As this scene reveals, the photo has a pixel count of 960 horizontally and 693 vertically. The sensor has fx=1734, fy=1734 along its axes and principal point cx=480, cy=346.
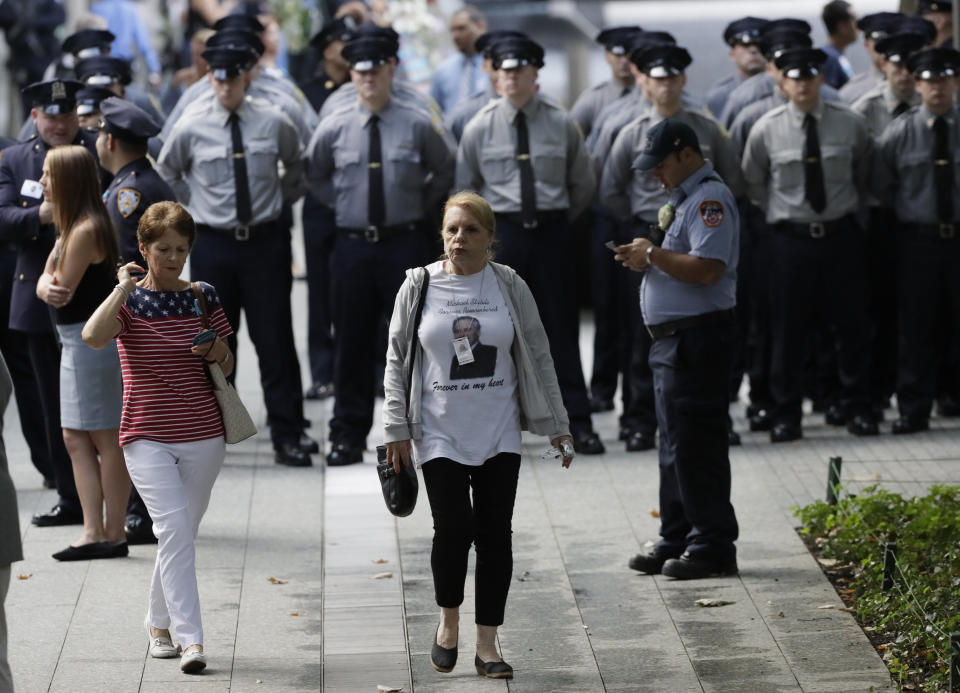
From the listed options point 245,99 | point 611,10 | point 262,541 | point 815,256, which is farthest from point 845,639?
point 611,10

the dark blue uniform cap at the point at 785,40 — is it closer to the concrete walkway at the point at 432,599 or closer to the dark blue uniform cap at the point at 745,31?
the dark blue uniform cap at the point at 745,31

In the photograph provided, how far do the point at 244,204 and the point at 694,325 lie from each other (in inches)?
132

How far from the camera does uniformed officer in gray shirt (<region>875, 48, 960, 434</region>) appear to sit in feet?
34.6

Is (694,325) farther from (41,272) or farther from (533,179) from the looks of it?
(41,272)

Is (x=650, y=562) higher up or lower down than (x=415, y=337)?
lower down

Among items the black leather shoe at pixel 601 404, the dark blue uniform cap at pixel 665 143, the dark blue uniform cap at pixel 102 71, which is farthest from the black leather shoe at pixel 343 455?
the dark blue uniform cap at pixel 665 143

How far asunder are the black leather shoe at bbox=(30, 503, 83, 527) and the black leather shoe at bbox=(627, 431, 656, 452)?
335 cm

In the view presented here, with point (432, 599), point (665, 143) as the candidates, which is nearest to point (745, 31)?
point (665, 143)

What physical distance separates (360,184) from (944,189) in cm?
354

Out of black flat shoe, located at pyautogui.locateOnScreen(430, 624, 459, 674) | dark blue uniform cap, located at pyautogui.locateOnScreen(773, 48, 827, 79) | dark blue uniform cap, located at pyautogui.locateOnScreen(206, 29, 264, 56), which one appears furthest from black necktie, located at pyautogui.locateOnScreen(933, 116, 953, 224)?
black flat shoe, located at pyautogui.locateOnScreen(430, 624, 459, 674)

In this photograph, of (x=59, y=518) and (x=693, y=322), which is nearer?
(x=693, y=322)

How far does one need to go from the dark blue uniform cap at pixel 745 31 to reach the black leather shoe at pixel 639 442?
3.22 metres

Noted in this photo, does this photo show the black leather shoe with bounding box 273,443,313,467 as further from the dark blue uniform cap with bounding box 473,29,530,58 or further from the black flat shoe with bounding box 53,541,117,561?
the dark blue uniform cap with bounding box 473,29,530,58

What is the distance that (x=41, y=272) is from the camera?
886 centimetres
